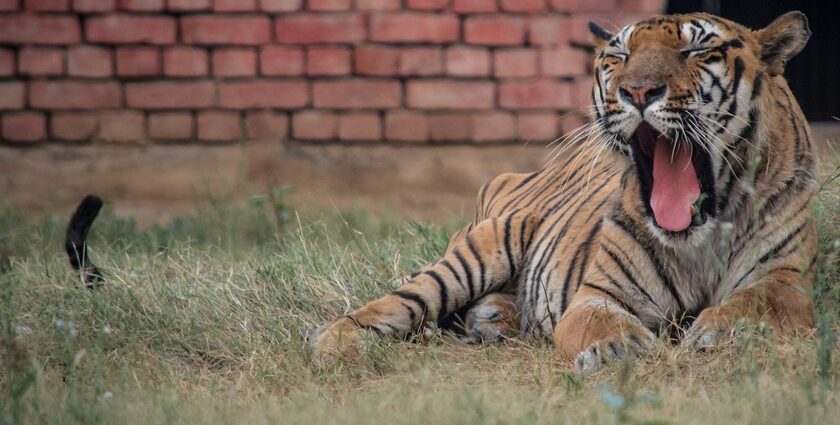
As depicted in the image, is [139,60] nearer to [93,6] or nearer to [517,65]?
[93,6]

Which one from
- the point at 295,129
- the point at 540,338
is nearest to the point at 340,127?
the point at 295,129

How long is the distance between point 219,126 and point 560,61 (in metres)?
1.72

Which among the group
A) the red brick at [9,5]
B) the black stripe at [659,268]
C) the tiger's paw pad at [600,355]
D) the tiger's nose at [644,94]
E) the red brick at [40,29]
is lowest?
the tiger's paw pad at [600,355]

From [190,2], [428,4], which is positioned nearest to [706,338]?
[428,4]

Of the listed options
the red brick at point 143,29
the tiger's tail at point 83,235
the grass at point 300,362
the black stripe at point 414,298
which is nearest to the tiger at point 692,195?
the grass at point 300,362

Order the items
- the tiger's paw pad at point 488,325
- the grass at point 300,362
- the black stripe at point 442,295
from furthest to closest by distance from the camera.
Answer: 1. the black stripe at point 442,295
2. the tiger's paw pad at point 488,325
3. the grass at point 300,362

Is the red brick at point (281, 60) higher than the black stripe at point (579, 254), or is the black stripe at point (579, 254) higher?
the red brick at point (281, 60)

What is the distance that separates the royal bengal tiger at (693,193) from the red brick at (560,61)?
8.40 feet

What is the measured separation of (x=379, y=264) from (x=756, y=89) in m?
1.76

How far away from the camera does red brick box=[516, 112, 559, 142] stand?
6.59m

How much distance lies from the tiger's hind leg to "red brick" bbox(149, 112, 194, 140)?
8.34 feet

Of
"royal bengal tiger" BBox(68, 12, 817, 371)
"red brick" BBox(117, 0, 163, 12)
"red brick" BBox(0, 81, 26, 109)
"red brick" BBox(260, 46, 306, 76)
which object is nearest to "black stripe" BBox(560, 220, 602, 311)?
"royal bengal tiger" BBox(68, 12, 817, 371)

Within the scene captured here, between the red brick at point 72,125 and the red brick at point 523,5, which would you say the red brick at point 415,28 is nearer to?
the red brick at point 523,5

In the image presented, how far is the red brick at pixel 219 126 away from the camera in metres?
6.65
